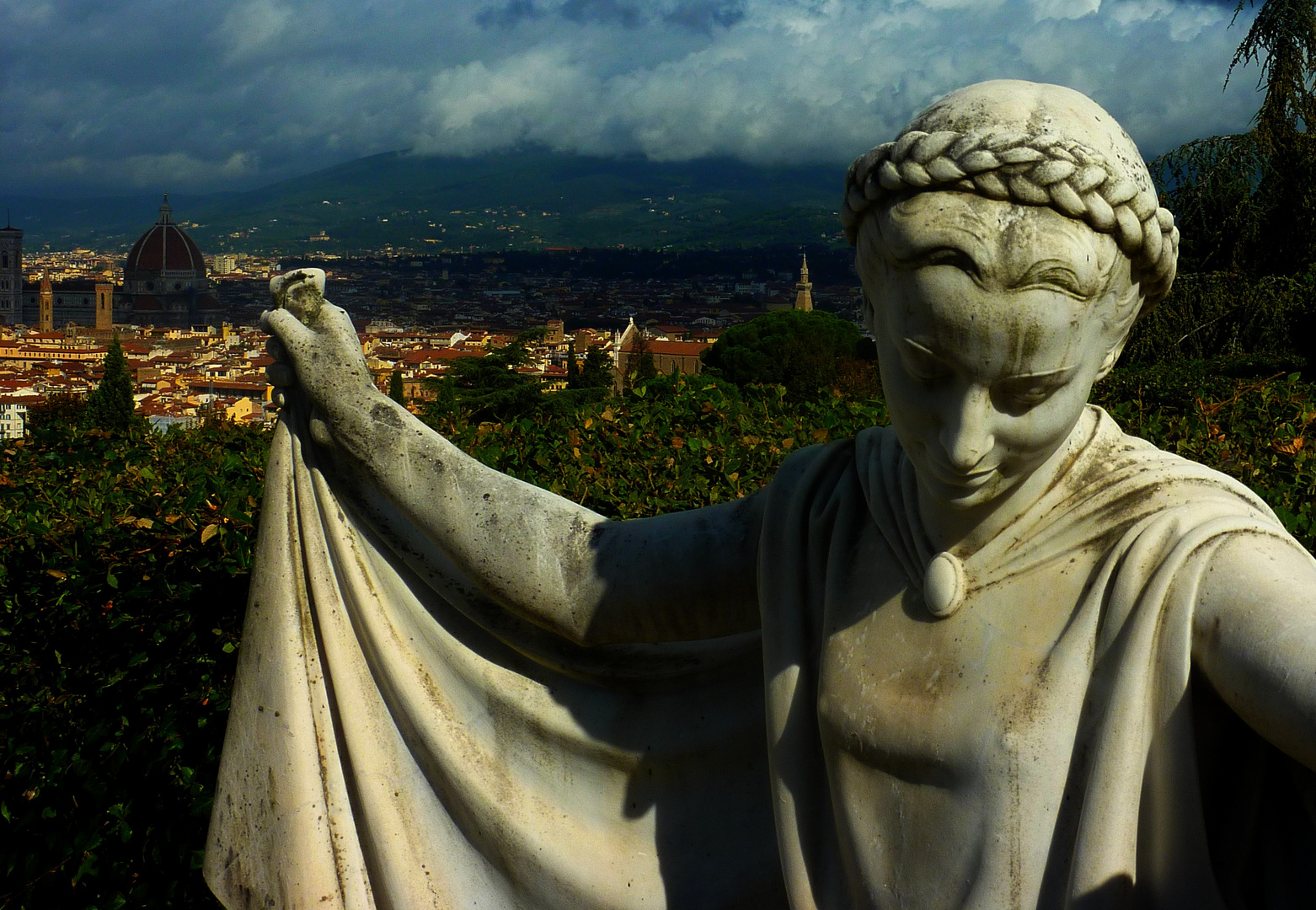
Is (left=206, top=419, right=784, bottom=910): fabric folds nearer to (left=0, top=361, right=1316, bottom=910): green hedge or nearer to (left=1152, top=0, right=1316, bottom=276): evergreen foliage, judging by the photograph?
(left=0, top=361, right=1316, bottom=910): green hedge

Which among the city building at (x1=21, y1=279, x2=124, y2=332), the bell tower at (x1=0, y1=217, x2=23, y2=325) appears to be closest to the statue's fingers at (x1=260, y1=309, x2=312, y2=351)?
the city building at (x1=21, y1=279, x2=124, y2=332)

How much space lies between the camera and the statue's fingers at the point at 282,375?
2105mm

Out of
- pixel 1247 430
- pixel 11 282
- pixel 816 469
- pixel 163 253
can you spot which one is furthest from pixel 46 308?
pixel 816 469

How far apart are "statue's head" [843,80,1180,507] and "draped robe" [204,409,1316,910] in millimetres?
249

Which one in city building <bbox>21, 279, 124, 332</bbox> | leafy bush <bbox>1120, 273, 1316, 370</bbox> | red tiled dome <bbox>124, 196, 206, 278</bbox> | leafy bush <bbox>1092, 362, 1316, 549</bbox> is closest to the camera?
leafy bush <bbox>1092, 362, 1316, 549</bbox>

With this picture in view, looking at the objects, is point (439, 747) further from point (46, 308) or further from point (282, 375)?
point (46, 308)

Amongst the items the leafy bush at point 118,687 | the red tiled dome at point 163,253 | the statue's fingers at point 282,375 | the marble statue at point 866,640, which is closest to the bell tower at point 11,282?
the red tiled dome at point 163,253

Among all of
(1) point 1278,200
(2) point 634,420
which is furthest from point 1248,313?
(2) point 634,420

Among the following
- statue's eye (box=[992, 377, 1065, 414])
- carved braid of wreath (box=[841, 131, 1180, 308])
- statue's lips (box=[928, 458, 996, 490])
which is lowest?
statue's lips (box=[928, 458, 996, 490])

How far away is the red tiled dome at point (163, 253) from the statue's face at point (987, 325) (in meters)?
155

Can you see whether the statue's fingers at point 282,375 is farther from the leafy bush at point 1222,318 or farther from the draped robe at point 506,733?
the leafy bush at point 1222,318

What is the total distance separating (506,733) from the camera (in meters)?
2.10

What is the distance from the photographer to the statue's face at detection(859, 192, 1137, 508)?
1385mm

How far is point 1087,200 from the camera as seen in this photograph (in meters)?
1.38
